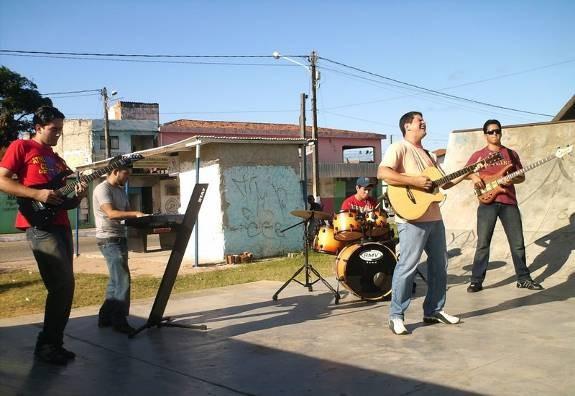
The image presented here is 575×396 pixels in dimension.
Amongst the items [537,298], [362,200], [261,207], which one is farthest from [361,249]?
[261,207]

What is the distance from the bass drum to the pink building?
30600mm

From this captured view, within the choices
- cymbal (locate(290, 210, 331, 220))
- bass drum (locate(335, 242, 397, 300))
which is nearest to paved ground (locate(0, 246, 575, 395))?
bass drum (locate(335, 242, 397, 300))

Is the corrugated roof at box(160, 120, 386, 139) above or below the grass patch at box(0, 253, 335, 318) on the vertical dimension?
above

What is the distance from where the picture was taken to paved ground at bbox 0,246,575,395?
147 inches

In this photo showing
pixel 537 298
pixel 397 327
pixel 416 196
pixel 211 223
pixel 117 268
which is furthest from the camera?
pixel 211 223

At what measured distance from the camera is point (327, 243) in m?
6.91

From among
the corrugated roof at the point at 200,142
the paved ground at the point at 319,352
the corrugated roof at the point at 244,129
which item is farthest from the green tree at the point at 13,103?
the paved ground at the point at 319,352

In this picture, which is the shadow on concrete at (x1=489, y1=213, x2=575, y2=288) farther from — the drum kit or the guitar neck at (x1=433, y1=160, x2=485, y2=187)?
the guitar neck at (x1=433, y1=160, x2=485, y2=187)

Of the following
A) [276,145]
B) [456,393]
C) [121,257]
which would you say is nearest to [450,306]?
[456,393]

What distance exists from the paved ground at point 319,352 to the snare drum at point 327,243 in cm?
65

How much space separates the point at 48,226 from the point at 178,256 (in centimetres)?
137

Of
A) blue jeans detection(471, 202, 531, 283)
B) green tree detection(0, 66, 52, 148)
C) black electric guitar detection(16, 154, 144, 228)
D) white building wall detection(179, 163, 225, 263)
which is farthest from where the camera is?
green tree detection(0, 66, 52, 148)

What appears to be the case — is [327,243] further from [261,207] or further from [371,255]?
[261,207]

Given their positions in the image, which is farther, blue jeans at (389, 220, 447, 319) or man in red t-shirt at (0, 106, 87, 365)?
blue jeans at (389, 220, 447, 319)
